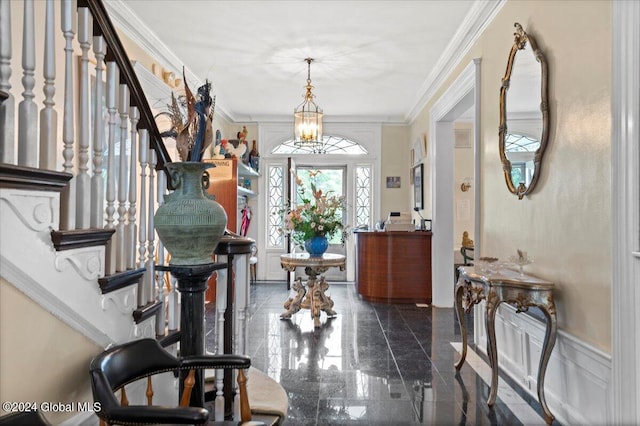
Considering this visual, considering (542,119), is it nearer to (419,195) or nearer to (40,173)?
(40,173)

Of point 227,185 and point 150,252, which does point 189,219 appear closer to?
point 150,252

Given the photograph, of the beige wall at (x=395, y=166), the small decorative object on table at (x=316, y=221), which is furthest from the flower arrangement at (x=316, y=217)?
the beige wall at (x=395, y=166)

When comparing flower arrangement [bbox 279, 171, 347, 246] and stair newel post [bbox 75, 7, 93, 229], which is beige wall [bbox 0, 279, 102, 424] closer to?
stair newel post [bbox 75, 7, 93, 229]

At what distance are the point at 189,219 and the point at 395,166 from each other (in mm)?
5964

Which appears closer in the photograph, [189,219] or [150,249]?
[189,219]

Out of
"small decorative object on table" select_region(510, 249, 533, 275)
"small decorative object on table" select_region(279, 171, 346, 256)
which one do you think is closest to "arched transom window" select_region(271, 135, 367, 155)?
"small decorative object on table" select_region(279, 171, 346, 256)

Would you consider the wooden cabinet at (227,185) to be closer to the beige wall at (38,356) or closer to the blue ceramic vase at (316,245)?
the blue ceramic vase at (316,245)

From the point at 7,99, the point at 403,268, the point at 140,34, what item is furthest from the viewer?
the point at 403,268

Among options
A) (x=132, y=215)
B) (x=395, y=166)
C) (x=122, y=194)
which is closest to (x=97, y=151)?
(x=122, y=194)

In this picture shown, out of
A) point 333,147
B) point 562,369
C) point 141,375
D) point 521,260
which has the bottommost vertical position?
point 562,369

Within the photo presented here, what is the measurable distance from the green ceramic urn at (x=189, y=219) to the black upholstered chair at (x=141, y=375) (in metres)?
0.39

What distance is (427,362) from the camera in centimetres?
322

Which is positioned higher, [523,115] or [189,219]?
[523,115]

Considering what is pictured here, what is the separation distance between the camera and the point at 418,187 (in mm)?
6297
